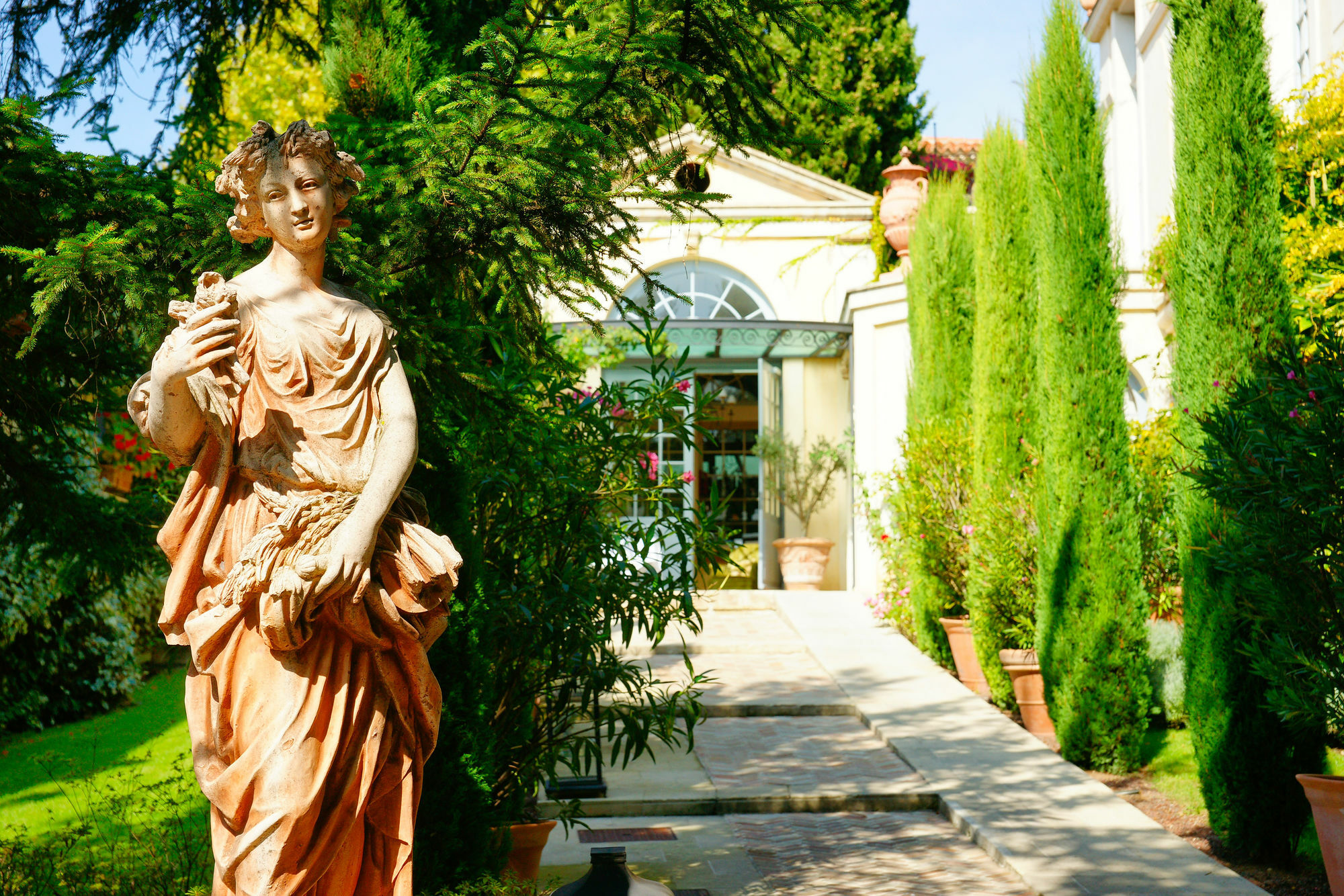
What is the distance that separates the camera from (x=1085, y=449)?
8.36 meters

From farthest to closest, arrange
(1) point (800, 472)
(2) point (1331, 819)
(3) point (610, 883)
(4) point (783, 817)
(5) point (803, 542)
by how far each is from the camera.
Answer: (1) point (800, 472), (5) point (803, 542), (4) point (783, 817), (2) point (1331, 819), (3) point (610, 883)

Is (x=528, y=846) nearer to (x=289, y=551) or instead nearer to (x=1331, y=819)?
(x=289, y=551)

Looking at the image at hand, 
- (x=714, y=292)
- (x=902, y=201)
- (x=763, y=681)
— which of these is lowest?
(x=763, y=681)

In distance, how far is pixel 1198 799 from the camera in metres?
7.34

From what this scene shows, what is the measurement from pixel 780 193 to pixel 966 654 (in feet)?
31.5

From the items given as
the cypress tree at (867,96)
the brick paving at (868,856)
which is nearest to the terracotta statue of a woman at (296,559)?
the brick paving at (868,856)

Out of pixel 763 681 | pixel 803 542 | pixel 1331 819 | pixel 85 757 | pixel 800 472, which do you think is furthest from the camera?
pixel 800 472

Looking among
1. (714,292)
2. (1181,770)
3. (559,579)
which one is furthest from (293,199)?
(714,292)

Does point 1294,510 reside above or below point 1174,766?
above

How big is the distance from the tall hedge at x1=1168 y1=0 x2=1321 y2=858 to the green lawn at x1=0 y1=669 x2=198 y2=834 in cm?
562

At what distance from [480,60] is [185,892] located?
3.94m

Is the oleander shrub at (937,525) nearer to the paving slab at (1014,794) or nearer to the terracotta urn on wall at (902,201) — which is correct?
the paving slab at (1014,794)

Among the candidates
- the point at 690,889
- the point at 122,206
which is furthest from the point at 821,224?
the point at 122,206

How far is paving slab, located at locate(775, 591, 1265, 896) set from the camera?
18.0 feet
